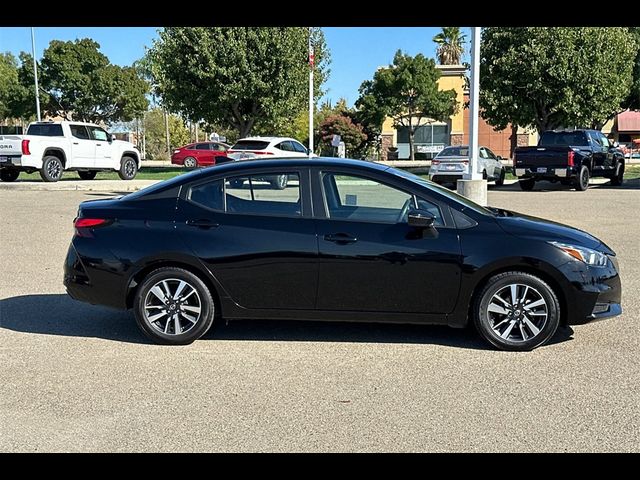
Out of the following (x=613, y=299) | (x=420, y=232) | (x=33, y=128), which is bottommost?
(x=613, y=299)

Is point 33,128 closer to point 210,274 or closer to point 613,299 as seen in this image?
point 210,274

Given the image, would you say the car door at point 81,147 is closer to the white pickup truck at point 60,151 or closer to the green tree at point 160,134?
the white pickup truck at point 60,151

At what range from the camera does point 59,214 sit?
13.9 m

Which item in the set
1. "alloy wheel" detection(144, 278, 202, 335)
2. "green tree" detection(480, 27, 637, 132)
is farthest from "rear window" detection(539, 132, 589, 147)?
"alloy wheel" detection(144, 278, 202, 335)

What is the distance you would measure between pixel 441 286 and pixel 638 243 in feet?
21.6

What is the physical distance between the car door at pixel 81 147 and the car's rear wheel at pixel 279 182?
1770 cm

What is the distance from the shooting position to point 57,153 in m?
21.0

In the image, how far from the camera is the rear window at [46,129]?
68.3 ft

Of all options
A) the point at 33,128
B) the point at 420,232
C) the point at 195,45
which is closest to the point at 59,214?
the point at 33,128

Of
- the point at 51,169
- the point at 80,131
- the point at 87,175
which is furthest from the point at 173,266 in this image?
the point at 87,175

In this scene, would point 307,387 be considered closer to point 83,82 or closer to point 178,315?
point 178,315

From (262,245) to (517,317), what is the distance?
217cm

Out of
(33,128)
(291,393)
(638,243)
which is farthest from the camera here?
(33,128)
